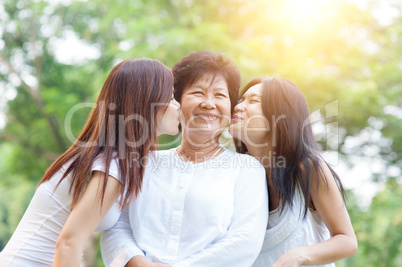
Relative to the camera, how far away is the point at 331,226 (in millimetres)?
2211

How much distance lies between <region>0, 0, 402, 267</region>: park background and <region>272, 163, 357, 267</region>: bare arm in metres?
3.18

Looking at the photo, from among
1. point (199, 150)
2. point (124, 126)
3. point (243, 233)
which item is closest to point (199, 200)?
point (243, 233)

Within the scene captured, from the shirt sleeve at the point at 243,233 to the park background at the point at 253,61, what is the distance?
10.4ft

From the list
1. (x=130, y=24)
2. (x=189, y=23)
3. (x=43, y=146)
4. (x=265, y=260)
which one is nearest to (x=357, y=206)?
(x=189, y=23)

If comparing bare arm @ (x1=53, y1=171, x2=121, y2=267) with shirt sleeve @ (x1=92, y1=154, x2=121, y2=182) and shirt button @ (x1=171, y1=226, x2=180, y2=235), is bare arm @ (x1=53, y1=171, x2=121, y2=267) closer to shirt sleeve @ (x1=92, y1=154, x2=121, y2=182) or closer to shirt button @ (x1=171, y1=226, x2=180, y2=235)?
shirt sleeve @ (x1=92, y1=154, x2=121, y2=182)

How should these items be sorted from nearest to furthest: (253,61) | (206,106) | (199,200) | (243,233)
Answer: (243,233) < (199,200) < (206,106) < (253,61)

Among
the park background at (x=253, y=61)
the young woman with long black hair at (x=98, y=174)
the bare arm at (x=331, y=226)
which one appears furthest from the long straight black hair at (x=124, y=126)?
the park background at (x=253, y=61)

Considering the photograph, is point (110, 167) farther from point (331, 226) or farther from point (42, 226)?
point (331, 226)

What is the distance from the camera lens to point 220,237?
203 centimetres

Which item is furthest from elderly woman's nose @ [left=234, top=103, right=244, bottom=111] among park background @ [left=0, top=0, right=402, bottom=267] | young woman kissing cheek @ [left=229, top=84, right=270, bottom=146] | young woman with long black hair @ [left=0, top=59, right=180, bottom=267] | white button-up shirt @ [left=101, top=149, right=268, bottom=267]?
park background @ [left=0, top=0, right=402, bottom=267]

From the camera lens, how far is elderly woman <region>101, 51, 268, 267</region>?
6.54 ft

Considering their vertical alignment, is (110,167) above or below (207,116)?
below

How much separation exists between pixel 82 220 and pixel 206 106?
35.0 inches

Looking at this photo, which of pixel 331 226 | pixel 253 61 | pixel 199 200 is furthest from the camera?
pixel 253 61
